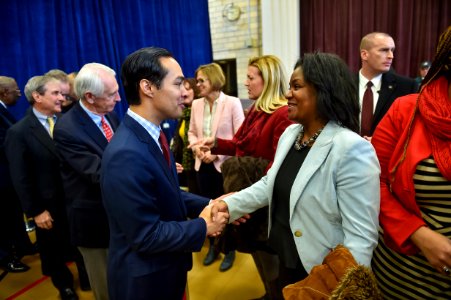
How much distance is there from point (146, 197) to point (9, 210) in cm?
296

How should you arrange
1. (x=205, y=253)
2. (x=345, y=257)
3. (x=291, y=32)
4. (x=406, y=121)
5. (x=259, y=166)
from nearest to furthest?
1. (x=345, y=257)
2. (x=406, y=121)
3. (x=259, y=166)
4. (x=205, y=253)
5. (x=291, y=32)

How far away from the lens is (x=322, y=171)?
1.24 m

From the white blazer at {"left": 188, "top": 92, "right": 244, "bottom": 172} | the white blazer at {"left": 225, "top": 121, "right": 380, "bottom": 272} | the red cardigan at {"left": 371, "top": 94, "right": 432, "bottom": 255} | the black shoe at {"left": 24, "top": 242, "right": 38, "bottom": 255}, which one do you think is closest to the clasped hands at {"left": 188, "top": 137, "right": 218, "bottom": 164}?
the white blazer at {"left": 188, "top": 92, "right": 244, "bottom": 172}

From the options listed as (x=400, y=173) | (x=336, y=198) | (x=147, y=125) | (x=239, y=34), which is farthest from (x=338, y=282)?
(x=239, y=34)

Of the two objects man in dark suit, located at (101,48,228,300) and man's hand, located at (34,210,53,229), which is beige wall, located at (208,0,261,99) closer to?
man's hand, located at (34,210,53,229)

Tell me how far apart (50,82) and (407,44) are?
5.18 meters

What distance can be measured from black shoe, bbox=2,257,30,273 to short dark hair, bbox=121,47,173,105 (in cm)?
299

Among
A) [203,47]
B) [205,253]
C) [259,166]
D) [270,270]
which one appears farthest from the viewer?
[203,47]

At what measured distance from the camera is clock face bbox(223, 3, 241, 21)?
6105 millimetres

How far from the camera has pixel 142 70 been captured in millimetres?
1300

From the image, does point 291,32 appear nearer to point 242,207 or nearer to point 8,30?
point 8,30

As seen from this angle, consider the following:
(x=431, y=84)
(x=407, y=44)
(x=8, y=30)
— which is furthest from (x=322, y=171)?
(x=407, y=44)

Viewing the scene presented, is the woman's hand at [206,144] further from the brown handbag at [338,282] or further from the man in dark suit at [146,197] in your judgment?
the brown handbag at [338,282]

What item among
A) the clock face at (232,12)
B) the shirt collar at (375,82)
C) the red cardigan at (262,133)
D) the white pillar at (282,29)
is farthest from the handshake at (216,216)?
the clock face at (232,12)
